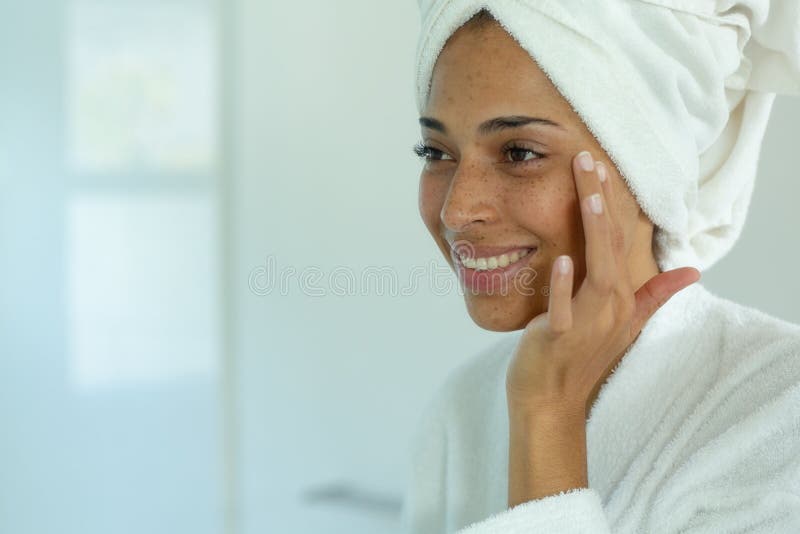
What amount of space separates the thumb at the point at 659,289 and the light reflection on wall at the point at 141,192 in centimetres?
103

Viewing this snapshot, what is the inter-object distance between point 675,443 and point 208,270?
1.10 m

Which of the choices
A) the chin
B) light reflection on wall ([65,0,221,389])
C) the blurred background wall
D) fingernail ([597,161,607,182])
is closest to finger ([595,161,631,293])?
fingernail ([597,161,607,182])

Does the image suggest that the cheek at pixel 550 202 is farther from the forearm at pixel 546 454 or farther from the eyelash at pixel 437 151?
the forearm at pixel 546 454

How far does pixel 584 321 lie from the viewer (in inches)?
34.5

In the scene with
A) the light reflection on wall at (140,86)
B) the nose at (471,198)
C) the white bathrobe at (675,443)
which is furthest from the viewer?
the light reflection on wall at (140,86)

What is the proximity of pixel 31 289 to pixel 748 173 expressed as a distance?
1308 mm

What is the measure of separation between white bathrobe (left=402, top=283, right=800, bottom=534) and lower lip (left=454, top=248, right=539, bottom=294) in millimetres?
148

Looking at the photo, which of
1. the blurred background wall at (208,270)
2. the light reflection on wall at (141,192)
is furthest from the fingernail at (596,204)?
the light reflection on wall at (141,192)

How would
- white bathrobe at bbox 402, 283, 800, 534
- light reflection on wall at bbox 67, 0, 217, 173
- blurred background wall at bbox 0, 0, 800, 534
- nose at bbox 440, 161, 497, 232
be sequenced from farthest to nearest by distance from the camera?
light reflection on wall at bbox 67, 0, 217, 173 → blurred background wall at bbox 0, 0, 800, 534 → nose at bbox 440, 161, 497, 232 → white bathrobe at bbox 402, 283, 800, 534

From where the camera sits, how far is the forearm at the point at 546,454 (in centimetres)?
86

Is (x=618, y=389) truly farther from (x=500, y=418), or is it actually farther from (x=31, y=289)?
(x=31, y=289)

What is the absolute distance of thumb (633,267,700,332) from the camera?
2.98 feet

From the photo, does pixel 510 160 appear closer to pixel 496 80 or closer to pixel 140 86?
pixel 496 80

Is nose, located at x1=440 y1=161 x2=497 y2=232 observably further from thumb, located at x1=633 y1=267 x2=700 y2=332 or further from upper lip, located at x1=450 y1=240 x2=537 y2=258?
thumb, located at x1=633 y1=267 x2=700 y2=332
